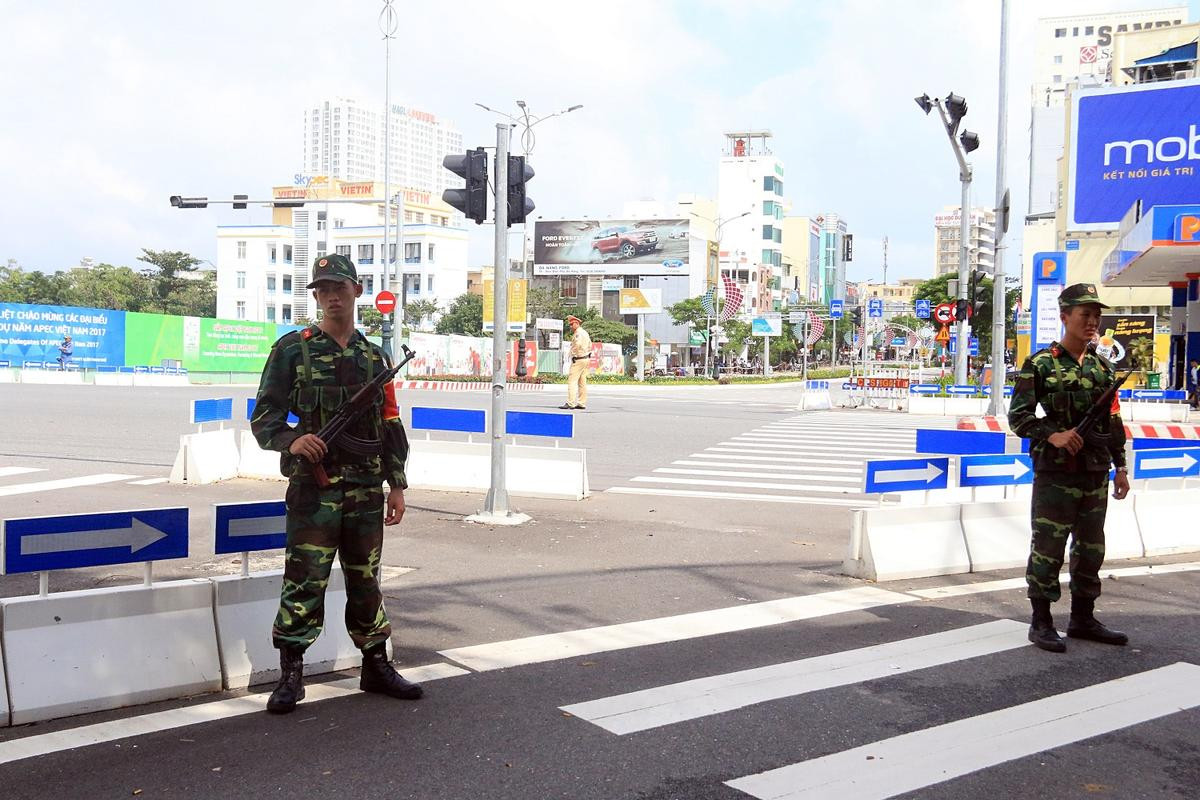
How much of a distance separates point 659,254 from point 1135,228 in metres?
74.5

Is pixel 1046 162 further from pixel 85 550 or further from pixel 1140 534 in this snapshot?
pixel 85 550

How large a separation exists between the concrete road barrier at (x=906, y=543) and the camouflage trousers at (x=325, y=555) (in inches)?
166

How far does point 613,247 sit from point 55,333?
65127 mm

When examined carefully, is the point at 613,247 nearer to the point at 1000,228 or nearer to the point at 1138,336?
the point at 1138,336

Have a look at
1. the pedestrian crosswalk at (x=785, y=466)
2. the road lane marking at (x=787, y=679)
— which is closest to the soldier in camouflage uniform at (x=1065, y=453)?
the road lane marking at (x=787, y=679)

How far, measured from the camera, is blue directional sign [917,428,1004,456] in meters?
9.34

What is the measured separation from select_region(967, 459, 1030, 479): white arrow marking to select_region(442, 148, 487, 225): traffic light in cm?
495

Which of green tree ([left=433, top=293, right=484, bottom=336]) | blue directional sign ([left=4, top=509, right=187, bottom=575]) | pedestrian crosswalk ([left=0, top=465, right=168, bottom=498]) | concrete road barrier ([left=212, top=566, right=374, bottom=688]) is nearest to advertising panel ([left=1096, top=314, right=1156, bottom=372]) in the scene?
pedestrian crosswalk ([left=0, top=465, right=168, bottom=498])

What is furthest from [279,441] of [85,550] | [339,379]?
[85,550]

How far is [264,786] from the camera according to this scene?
4.02 m

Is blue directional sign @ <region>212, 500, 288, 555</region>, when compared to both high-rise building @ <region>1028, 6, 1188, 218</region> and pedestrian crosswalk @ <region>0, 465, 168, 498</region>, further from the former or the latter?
high-rise building @ <region>1028, 6, 1188, 218</region>

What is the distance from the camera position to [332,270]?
16.3ft

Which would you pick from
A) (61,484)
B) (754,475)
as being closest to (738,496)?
(754,475)

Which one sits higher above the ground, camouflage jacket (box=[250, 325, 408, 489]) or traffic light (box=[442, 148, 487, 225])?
traffic light (box=[442, 148, 487, 225])
